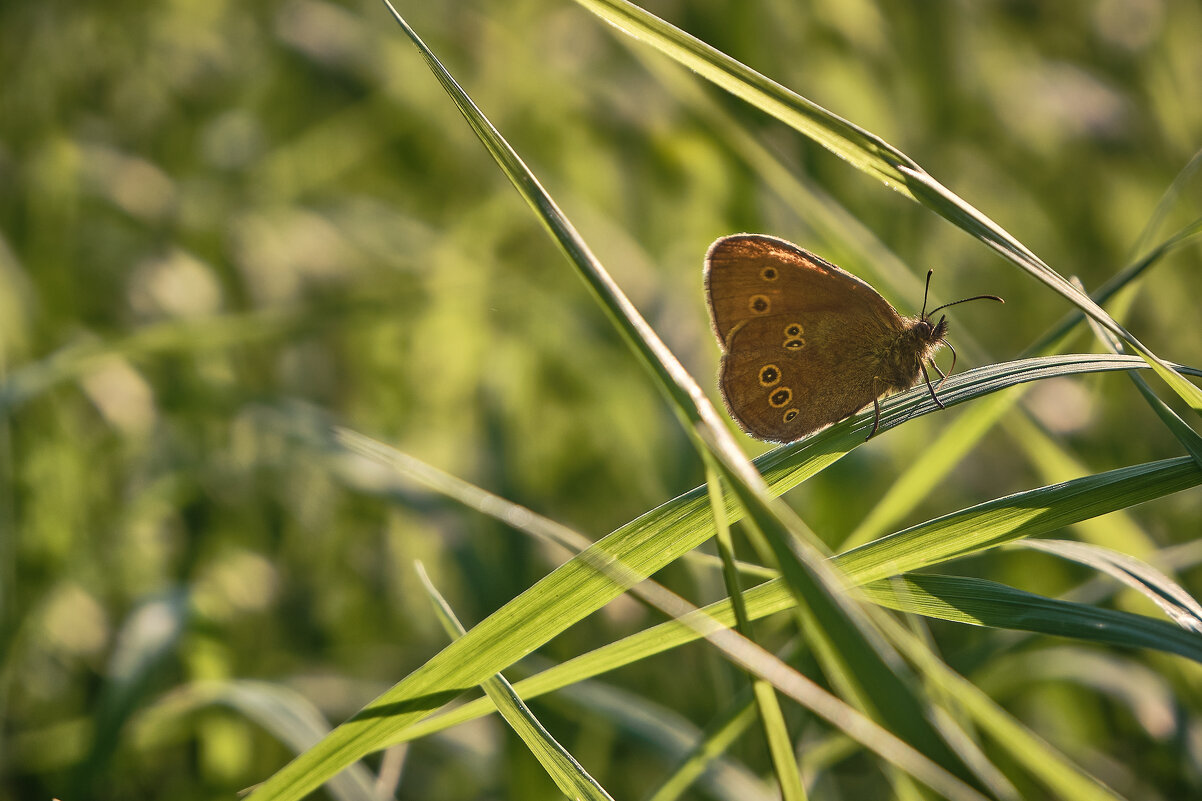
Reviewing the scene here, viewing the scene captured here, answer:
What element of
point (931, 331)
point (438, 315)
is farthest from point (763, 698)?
point (438, 315)

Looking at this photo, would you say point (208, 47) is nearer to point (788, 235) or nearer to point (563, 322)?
point (563, 322)

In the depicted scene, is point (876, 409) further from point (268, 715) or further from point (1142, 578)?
point (268, 715)

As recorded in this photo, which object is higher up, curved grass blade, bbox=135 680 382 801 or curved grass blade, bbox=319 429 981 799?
curved grass blade, bbox=319 429 981 799

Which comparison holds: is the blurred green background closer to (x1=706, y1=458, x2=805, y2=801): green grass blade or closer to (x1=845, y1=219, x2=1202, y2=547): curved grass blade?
(x1=845, y1=219, x2=1202, y2=547): curved grass blade

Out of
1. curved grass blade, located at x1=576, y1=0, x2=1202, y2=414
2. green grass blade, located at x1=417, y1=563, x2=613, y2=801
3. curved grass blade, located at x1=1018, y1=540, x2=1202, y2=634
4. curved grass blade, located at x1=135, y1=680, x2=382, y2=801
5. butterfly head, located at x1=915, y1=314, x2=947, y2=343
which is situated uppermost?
curved grass blade, located at x1=576, y1=0, x2=1202, y2=414

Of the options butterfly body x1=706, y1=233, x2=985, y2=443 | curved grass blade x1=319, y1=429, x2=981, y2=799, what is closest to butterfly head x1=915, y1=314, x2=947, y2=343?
butterfly body x1=706, y1=233, x2=985, y2=443
